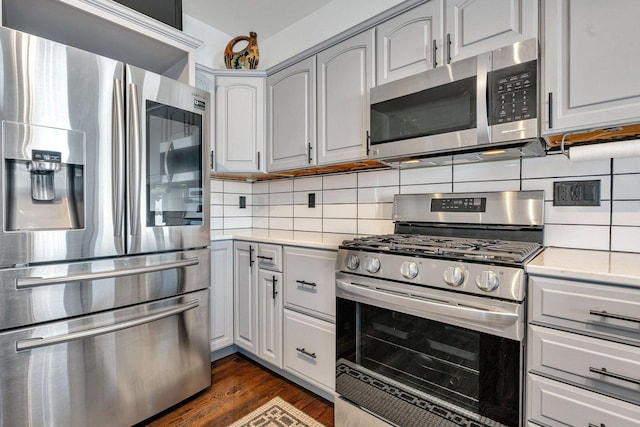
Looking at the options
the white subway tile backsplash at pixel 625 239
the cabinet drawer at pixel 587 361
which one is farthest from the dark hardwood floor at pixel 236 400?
the white subway tile backsplash at pixel 625 239

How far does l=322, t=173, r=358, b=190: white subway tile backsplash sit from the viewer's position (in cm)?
212

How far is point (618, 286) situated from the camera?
2.80ft

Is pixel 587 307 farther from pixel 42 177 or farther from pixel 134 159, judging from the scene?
pixel 42 177

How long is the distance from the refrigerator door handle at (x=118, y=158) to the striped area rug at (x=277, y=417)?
118 cm

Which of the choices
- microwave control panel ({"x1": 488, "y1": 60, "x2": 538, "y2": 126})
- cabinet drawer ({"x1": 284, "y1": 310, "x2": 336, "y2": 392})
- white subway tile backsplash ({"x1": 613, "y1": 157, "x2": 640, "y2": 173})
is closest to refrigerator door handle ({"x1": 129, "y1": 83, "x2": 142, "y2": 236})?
cabinet drawer ({"x1": 284, "y1": 310, "x2": 336, "y2": 392})

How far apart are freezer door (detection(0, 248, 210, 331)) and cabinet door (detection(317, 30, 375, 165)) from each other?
1060 mm

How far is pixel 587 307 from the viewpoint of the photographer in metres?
0.89

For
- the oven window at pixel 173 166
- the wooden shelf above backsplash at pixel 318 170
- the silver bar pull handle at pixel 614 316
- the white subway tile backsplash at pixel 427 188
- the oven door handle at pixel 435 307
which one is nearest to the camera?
the silver bar pull handle at pixel 614 316

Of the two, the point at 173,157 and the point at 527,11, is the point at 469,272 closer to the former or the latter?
the point at 527,11

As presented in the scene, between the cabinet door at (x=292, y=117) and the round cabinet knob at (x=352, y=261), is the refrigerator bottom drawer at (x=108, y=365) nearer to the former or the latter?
the round cabinet knob at (x=352, y=261)

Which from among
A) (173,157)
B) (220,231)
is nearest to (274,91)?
(173,157)

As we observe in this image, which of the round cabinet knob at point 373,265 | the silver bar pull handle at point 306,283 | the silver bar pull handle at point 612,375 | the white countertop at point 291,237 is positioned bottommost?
the silver bar pull handle at point 612,375

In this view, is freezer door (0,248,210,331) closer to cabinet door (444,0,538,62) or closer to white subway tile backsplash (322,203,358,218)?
white subway tile backsplash (322,203,358,218)

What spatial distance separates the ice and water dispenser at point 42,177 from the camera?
120 cm
